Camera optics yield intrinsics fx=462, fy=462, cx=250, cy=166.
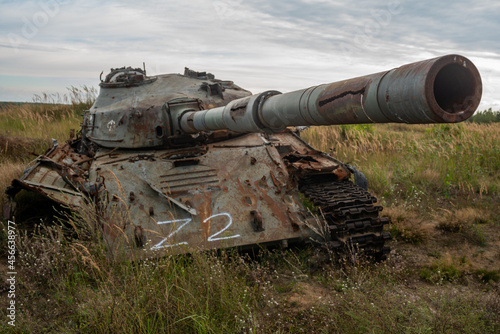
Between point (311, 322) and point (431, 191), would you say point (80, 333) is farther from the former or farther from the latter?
point (431, 191)

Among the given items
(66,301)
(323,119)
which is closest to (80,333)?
(66,301)

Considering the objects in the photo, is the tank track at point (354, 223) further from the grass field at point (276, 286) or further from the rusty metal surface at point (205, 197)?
the rusty metal surface at point (205, 197)

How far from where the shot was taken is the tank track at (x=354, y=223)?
473 centimetres

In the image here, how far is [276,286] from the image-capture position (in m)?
4.71

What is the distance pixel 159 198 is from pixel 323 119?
2.73 metres

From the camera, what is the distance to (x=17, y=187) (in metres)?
5.05

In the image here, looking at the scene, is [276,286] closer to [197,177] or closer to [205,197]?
[205,197]

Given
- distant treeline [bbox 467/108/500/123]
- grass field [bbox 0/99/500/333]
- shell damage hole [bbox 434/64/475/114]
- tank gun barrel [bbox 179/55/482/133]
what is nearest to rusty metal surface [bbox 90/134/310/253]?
grass field [bbox 0/99/500/333]

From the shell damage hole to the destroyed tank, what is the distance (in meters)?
0.84

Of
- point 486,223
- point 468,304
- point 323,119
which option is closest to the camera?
point 323,119

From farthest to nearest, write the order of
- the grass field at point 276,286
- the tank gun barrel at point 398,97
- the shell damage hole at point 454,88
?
the grass field at point 276,286, the shell damage hole at point 454,88, the tank gun barrel at point 398,97

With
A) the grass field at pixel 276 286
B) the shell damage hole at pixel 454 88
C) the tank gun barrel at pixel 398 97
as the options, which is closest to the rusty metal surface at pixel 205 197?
the grass field at pixel 276 286

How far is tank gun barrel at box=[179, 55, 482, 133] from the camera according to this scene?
207 centimetres

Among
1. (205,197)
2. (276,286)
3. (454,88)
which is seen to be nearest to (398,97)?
(454,88)
